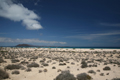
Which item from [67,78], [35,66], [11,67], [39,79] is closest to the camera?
[67,78]

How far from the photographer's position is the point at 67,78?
674 centimetres

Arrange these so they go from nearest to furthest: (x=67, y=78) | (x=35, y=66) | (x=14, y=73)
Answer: (x=67, y=78) < (x=14, y=73) < (x=35, y=66)

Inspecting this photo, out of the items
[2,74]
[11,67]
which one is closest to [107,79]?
[2,74]

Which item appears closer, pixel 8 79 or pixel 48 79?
pixel 8 79

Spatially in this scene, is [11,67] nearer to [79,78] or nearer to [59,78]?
[59,78]

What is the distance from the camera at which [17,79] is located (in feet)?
24.5

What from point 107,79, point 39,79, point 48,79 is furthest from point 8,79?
point 107,79

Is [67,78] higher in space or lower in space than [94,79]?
higher

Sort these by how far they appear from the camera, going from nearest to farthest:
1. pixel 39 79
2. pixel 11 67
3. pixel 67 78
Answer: pixel 67 78, pixel 39 79, pixel 11 67

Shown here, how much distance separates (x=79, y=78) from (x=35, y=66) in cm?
793

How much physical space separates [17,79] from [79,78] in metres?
5.98

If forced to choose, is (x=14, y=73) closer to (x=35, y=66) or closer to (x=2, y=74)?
(x=2, y=74)

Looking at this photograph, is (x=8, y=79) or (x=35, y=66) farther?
(x=35, y=66)

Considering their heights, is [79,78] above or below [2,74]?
below
